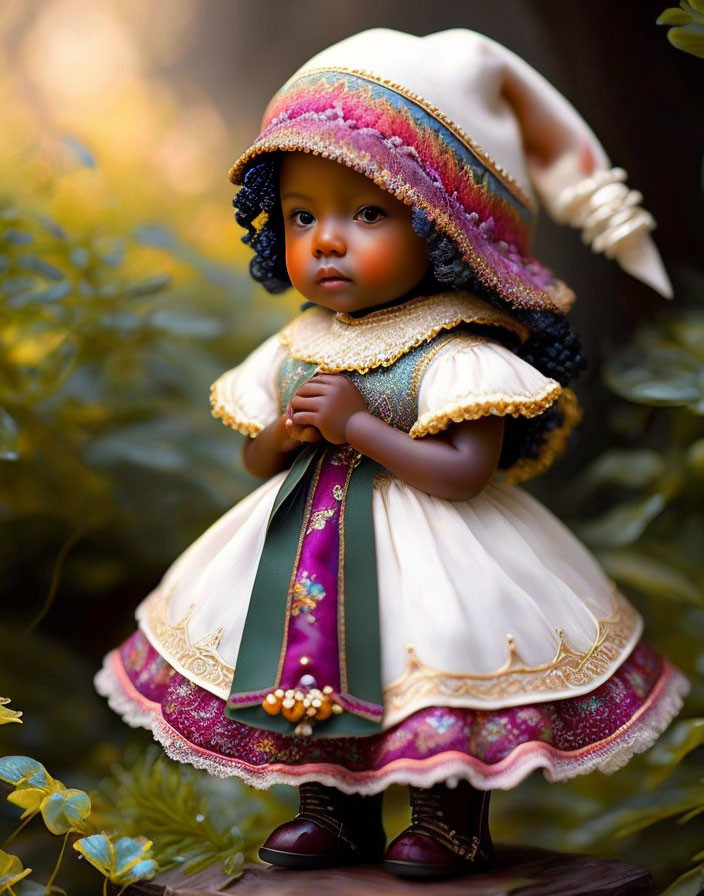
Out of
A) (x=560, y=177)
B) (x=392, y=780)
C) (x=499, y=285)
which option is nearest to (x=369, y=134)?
(x=499, y=285)

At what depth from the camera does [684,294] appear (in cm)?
231

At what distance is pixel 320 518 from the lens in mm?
1464

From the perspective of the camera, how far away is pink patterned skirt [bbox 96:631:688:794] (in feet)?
4.24

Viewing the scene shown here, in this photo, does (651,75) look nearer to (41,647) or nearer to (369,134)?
(369,134)

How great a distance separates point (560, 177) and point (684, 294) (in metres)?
0.68

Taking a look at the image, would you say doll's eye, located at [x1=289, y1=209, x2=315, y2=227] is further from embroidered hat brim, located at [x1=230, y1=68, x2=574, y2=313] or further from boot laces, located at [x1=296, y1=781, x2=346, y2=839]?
boot laces, located at [x1=296, y1=781, x2=346, y2=839]

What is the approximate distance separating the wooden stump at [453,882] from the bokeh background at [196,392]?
13.7 inches

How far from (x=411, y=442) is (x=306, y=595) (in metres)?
0.25

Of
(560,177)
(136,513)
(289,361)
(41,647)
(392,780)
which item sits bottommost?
(41,647)

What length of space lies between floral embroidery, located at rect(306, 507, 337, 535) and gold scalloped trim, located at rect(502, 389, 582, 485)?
14.6 inches

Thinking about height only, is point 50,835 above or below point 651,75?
below

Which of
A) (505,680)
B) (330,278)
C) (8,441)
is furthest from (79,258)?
(505,680)

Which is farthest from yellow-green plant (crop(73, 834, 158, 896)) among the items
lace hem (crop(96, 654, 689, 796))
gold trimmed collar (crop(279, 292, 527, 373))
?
gold trimmed collar (crop(279, 292, 527, 373))

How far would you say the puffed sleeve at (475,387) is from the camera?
4.59 feet
